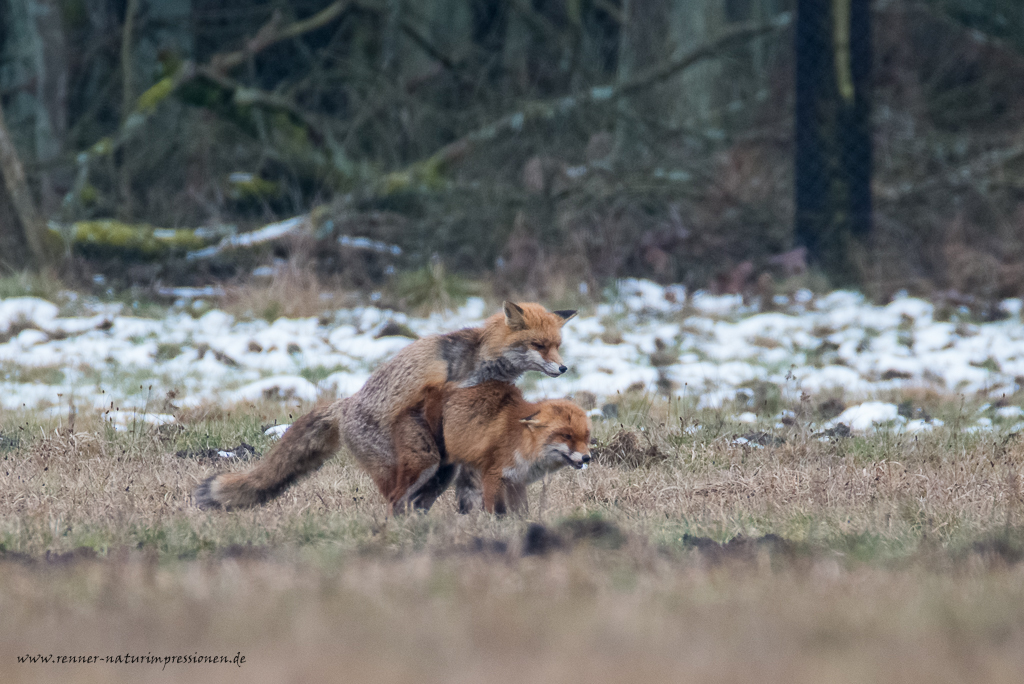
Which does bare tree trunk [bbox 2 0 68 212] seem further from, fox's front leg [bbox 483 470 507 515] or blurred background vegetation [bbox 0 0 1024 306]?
fox's front leg [bbox 483 470 507 515]

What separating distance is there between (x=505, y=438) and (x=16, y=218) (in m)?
9.03

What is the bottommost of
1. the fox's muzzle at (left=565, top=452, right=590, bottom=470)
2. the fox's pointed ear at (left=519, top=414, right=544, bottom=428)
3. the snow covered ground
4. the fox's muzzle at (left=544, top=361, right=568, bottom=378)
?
the snow covered ground

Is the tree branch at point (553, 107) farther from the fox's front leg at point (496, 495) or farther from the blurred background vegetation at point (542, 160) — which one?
the fox's front leg at point (496, 495)

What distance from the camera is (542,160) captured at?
13.3 meters

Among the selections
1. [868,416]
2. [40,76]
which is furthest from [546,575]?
[40,76]

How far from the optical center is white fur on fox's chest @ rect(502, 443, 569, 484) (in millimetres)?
4465

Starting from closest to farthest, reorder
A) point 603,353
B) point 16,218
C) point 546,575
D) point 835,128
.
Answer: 1. point 546,575
2. point 603,353
3. point 16,218
4. point 835,128

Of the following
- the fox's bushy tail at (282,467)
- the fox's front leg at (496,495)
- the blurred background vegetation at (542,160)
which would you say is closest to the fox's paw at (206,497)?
the fox's bushy tail at (282,467)

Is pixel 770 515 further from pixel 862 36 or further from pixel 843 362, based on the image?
pixel 862 36

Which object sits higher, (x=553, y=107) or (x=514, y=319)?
(x=514, y=319)

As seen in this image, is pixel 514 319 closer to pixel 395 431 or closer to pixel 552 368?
pixel 552 368

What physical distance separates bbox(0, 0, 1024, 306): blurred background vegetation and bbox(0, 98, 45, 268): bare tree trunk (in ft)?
0.08

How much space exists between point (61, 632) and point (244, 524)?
1408mm

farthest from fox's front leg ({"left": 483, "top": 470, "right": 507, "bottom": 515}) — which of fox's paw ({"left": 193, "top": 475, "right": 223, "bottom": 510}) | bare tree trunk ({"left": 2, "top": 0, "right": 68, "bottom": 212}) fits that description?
bare tree trunk ({"left": 2, "top": 0, "right": 68, "bottom": 212})
